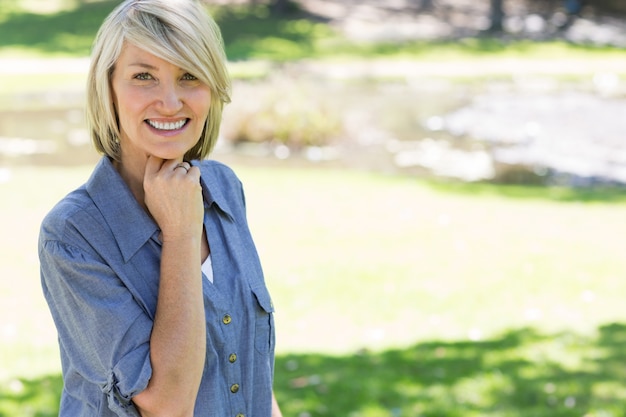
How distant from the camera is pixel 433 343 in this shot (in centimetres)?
716

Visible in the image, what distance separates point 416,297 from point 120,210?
20.2 feet

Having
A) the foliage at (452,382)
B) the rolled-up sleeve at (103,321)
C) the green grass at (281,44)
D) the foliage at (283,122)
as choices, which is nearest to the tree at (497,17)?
the green grass at (281,44)

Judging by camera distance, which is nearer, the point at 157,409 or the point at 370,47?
Result: the point at 157,409

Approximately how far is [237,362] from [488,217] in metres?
9.16

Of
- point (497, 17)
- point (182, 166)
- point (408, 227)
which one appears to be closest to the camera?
point (182, 166)

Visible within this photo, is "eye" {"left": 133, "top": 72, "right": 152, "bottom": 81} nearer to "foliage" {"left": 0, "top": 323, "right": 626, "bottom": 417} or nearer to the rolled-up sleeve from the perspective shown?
the rolled-up sleeve

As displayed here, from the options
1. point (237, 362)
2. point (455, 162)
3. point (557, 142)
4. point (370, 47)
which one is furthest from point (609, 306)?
point (370, 47)

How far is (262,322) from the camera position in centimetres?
260

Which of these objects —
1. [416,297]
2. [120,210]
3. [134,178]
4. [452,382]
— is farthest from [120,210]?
[416,297]

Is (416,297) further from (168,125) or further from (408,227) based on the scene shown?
(168,125)

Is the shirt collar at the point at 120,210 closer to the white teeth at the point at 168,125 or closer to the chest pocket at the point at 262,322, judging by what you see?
the white teeth at the point at 168,125

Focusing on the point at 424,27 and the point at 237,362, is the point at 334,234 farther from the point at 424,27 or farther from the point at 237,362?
the point at 424,27

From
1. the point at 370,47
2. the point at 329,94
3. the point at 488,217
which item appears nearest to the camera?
the point at 488,217

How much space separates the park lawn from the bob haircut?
12.0ft
